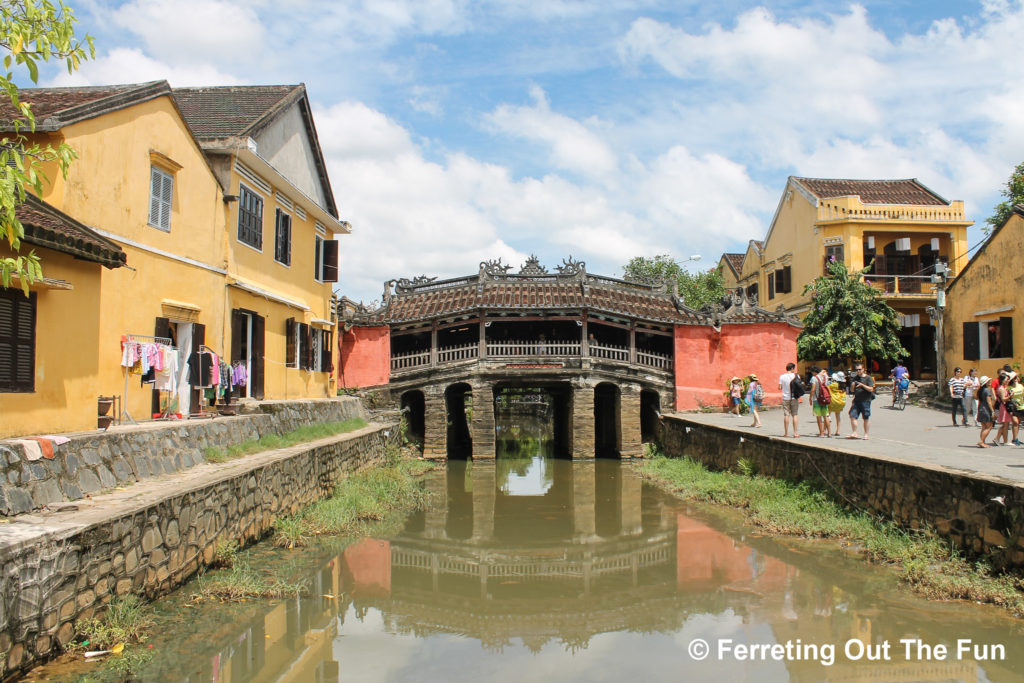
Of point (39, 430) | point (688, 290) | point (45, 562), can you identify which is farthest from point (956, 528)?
point (688, 290)

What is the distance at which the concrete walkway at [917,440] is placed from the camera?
993 cm

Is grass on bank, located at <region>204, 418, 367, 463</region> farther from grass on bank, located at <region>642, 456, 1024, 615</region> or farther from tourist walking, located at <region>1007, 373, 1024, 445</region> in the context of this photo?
tourist walking, located at <region>1007, 373, 1024, 445</region>

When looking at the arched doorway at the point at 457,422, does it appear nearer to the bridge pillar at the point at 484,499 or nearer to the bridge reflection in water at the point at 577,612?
the bridge pillar at the point at 484,499

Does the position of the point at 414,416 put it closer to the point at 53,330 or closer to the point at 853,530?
the point at 853,530

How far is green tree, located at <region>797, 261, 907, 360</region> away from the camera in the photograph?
24812 millimetres

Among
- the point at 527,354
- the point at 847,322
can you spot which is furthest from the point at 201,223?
the point at 847,322

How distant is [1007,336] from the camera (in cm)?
1923

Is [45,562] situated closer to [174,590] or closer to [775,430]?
[174,590]

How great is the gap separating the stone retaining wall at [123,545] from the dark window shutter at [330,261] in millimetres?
9363

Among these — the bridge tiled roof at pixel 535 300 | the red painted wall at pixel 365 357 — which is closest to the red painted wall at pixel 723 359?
the bridge tiled roof at pixel 535 300

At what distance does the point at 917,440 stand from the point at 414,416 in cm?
1613

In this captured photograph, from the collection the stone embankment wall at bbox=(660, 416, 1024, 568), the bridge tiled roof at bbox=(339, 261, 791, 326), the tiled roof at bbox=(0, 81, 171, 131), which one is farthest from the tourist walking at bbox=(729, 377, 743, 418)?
the tiled roof at bbox=(0, 81, 171, 131)

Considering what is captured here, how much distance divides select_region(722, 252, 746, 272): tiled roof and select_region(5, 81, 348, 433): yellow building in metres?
26.3

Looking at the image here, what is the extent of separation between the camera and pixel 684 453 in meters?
20.5
